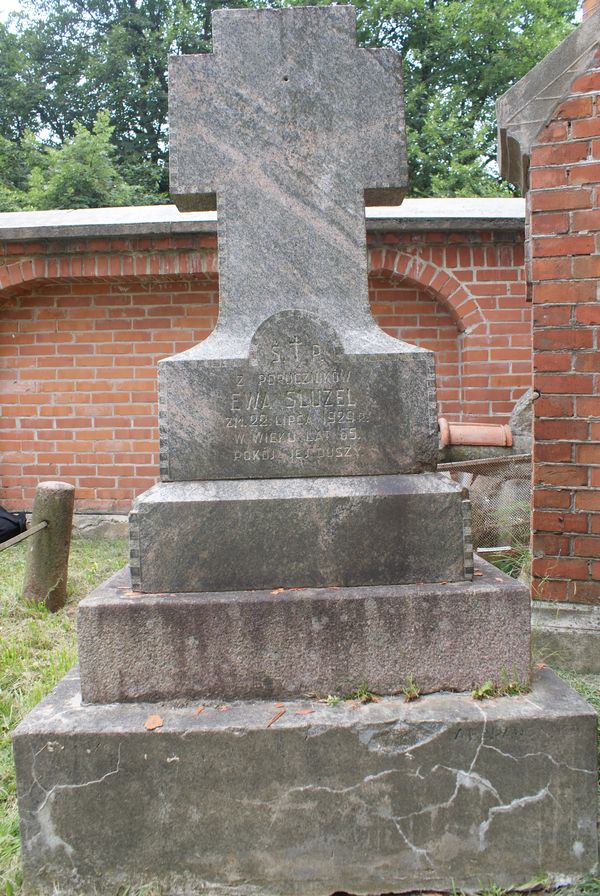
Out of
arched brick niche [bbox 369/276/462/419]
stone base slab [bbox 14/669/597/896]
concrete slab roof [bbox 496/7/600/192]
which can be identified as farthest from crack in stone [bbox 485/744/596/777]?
arched brick niche [bbox 369/276/462/419]

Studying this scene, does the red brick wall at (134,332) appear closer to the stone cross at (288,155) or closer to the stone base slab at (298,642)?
the stone cross at (288,155)

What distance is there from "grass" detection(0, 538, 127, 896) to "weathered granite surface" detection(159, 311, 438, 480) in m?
1.15

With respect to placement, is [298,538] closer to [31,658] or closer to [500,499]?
[31,658]

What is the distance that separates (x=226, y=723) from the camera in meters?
1.85

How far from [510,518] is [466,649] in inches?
99.9

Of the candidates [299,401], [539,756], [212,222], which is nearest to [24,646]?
[299,401]

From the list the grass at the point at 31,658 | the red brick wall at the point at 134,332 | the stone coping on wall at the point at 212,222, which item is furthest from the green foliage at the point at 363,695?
the red brick wall at the point at 134,332

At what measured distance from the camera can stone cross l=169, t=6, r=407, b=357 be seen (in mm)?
2193

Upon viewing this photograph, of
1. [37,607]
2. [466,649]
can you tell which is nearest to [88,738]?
[466,649]

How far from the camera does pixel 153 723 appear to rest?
6.09 feet

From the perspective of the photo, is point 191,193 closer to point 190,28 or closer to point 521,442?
point 521,442

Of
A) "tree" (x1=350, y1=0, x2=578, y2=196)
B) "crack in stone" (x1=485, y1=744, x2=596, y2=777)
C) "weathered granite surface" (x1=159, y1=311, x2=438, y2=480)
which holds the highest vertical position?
"tree" (x1=350, y1=0, x2=578, y2=196)

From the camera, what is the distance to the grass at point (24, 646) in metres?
2.18

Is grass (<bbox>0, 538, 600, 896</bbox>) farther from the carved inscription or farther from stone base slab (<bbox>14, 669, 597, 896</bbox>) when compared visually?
the carved inscription
